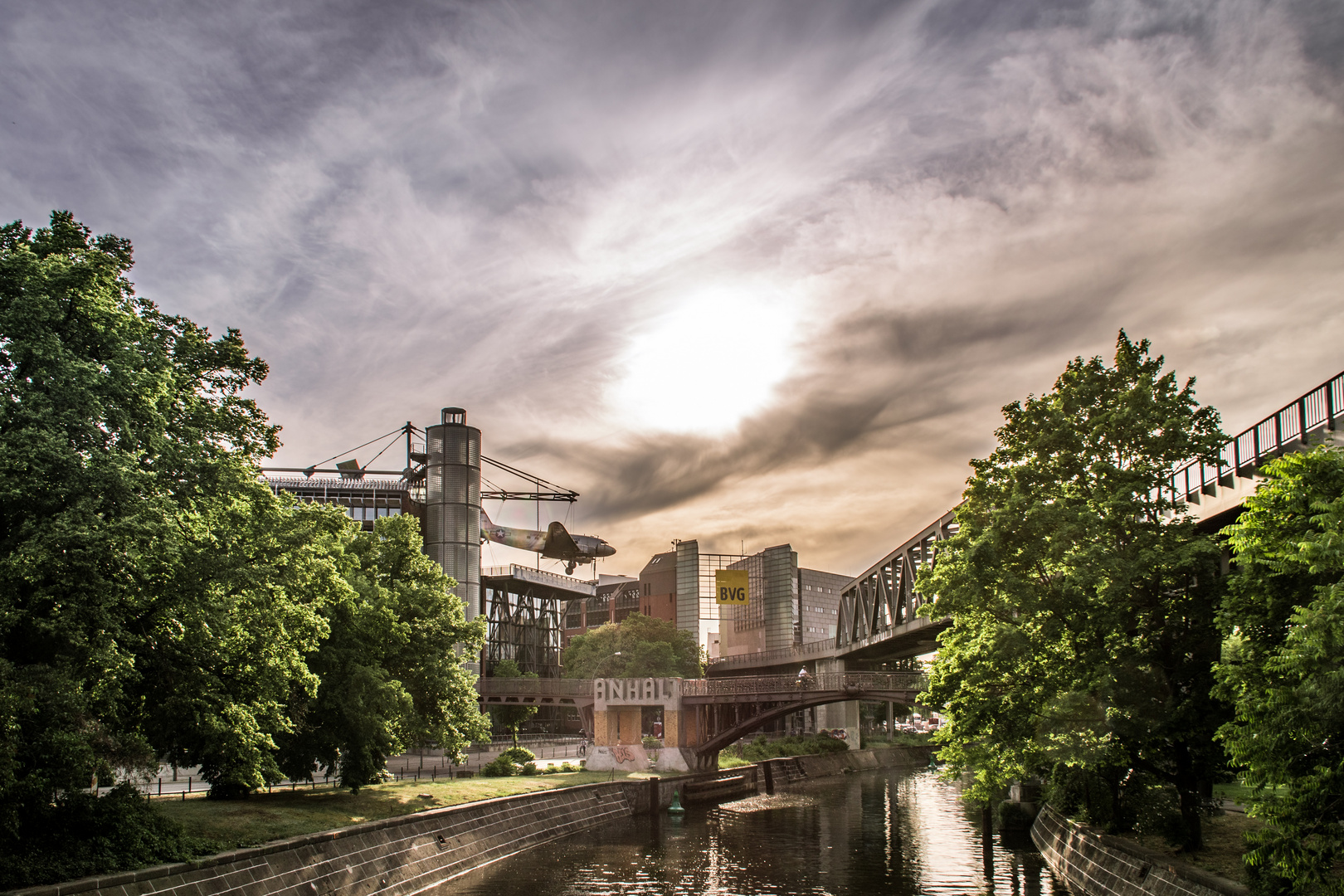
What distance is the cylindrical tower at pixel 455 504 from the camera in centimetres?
9462

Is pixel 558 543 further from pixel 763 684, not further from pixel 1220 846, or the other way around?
pixel 1220 846

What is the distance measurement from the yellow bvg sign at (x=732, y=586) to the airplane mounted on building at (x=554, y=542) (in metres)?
47.7

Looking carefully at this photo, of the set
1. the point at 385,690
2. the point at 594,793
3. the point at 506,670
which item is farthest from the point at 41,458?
the point at 506,670

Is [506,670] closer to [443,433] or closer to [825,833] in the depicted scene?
[443,433]

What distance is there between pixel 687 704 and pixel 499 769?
21049 mm

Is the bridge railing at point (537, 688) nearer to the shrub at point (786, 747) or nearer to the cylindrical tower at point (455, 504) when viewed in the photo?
the cylindrical tower at point (455, 504)

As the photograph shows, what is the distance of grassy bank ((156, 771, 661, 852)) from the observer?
31269 millimetres

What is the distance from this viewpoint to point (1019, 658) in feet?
100

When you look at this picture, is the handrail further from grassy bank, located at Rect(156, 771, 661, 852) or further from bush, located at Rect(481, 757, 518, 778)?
grassy bank, located at Rect(156, 771, 661, 852)

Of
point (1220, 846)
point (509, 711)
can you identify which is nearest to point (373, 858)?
point (1220, 846)

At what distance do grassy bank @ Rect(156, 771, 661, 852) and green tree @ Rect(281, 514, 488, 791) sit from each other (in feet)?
3.85

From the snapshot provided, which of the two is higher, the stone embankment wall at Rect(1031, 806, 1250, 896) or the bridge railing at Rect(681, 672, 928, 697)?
the bridge railing at Rect(681, 672, 928, 697)

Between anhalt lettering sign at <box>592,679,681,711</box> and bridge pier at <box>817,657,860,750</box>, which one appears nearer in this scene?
anhalt lettering sign at <box>592,679,681,711</box>

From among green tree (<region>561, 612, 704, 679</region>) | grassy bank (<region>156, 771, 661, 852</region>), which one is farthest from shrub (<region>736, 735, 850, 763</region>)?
grassy bank (<region>156, 771, 661, 852</region>)
